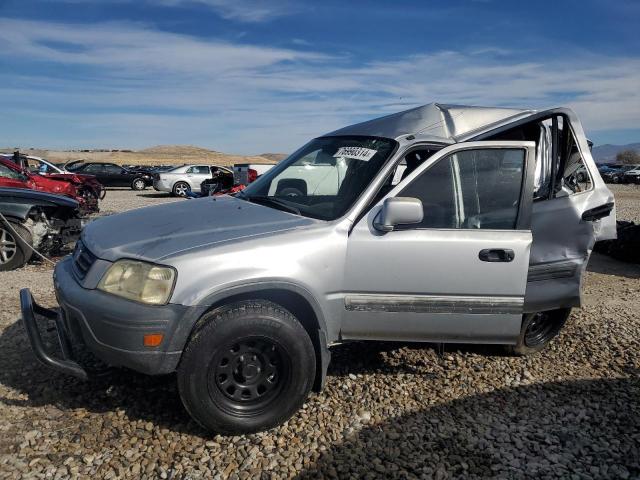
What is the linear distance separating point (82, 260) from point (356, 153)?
2034 millimetres

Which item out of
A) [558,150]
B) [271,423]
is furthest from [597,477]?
[558,150]

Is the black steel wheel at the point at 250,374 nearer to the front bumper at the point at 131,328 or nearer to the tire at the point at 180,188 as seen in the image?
the front bumper at the point at 131,328

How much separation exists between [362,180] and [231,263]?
3.81 ft

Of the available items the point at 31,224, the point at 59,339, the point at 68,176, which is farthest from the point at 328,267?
the point at 68,176

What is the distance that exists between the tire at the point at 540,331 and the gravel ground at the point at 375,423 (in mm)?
105

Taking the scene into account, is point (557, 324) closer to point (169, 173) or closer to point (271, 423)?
point (271, 423)

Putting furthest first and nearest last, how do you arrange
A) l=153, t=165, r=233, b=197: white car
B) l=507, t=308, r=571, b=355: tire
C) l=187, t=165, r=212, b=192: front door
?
l=187, t=165, r=212, b=192: front door
l=153, t=165, r=233, b=197: white car
l=507, t=308, r=571, b=355: tire

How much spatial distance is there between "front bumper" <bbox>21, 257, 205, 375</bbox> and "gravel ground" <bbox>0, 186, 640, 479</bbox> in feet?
1.64

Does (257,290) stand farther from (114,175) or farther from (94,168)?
(94,168)

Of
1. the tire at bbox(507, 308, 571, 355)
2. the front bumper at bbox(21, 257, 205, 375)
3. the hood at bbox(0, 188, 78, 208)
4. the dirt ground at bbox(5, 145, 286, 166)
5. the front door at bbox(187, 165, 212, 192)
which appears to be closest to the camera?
the front bumper at bbox(21, 257, 205, 375)

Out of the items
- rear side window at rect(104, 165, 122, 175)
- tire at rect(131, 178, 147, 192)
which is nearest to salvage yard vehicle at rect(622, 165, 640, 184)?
tire at rect(131, 178, 147, 192)

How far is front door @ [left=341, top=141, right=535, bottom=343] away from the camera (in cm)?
329

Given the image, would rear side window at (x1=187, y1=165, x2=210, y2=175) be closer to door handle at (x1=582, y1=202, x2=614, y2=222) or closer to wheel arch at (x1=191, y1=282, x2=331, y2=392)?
door handle at (x1=582, y1=202, x2=614, y2=222)

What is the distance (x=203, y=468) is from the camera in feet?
9.28
